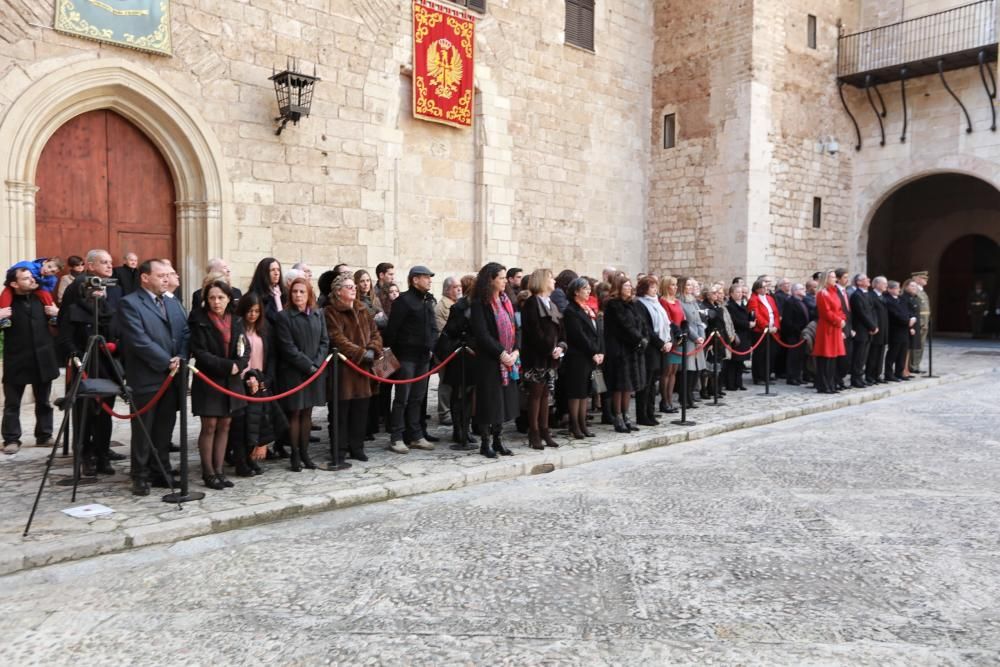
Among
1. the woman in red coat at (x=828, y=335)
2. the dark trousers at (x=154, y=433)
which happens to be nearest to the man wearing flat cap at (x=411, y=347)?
the dark trousers at (x=154, y=433)

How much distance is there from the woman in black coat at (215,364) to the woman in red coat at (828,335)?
860cm

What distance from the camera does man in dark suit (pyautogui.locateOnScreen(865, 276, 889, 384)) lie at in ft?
39.7

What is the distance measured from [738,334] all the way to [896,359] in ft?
11.3

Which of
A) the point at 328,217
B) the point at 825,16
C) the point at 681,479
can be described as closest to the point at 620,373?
the point at 681,479

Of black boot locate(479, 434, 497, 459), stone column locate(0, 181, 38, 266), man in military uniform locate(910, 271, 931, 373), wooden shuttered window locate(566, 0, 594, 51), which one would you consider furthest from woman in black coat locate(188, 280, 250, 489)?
wooden shuttered window locate(566, 0, 594, 51)

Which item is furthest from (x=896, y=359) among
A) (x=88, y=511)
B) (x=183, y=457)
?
(x=88, y=511)

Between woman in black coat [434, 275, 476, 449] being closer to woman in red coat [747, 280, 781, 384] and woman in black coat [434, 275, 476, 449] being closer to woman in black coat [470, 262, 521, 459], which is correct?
woman in black coat [470, 262, 521, 459]

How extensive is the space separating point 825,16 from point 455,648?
1982 cm

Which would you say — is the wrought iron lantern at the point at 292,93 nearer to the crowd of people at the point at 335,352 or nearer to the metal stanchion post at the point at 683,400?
the crowd of people at the point at 335,352

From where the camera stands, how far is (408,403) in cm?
728

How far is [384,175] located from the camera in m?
13.2

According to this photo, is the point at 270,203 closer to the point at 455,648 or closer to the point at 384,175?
the point at 384,175

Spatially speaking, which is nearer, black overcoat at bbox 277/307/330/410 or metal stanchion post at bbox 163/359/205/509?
metal stanchion post at bbox 163/359/205/509

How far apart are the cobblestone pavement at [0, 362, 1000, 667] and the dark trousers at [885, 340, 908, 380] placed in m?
7.02
